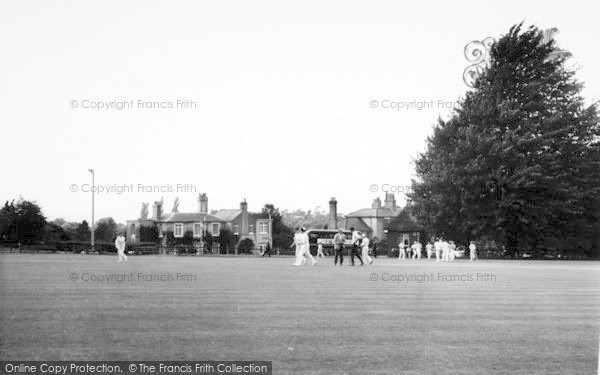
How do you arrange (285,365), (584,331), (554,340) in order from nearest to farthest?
(285,365)
(554,340)
(584,331)

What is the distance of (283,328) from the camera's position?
10.8m

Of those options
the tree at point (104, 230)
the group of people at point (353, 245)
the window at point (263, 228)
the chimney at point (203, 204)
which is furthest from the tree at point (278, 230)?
the group of people at point (353, 245)

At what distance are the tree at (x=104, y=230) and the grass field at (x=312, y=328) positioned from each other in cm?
6650

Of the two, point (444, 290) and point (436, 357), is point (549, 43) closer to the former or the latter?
point (444, 290)

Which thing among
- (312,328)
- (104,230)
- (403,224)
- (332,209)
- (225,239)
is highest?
(332,209)

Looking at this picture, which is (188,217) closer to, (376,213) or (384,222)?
(376,213)

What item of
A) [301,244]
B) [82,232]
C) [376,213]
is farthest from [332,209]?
[301,244]

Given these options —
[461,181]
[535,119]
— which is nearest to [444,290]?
[461,181]

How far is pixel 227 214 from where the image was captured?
12019cm

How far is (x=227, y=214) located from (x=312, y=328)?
110 m

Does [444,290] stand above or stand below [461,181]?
below

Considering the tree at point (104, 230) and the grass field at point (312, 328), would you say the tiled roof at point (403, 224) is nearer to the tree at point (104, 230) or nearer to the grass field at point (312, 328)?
the tree at point (104, 230)

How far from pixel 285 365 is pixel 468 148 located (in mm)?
47359

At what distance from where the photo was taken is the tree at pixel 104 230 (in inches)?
3280
